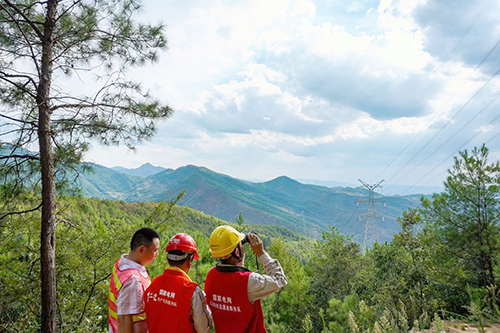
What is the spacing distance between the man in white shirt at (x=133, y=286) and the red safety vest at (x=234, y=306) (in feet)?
1.95

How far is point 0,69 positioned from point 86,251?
351cm

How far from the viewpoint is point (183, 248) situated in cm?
242

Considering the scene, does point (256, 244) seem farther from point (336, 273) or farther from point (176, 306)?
point (336, 273)

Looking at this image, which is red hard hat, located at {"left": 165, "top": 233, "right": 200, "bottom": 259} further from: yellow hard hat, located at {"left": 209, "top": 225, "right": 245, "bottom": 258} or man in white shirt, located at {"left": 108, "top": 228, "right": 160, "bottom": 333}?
man in white shirt, located at {"left": 108, "top": 228, "right": 160, "bottom": 333}

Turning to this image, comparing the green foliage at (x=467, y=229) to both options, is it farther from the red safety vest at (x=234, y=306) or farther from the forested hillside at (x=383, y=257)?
the red safety vest at (x=234, y=306)

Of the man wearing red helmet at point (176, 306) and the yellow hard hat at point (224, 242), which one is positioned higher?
the yellow hard hat at point (224, 242)

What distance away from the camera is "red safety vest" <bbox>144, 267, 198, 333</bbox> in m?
2.25

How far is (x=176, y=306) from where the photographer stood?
2258 millimetres

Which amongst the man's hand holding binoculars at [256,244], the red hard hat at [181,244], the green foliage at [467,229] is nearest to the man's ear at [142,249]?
the red hard hat at [181,244]

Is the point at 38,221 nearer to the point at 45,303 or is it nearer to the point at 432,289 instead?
the point at 45,303

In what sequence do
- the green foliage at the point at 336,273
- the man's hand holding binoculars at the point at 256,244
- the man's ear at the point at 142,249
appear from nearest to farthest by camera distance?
the man's hand holding binoculars at the point at 256,244 < the man's ear at the point at 142,249 < the green foliage at the point at 336,273

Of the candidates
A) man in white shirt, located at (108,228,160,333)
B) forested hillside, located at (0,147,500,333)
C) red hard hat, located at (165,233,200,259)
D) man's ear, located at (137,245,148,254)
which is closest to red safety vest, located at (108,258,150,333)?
man in white shirt, located at (108,228,160,333)

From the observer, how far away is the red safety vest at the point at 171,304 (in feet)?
7.38

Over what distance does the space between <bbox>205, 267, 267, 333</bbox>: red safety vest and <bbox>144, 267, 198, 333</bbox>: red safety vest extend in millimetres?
216
